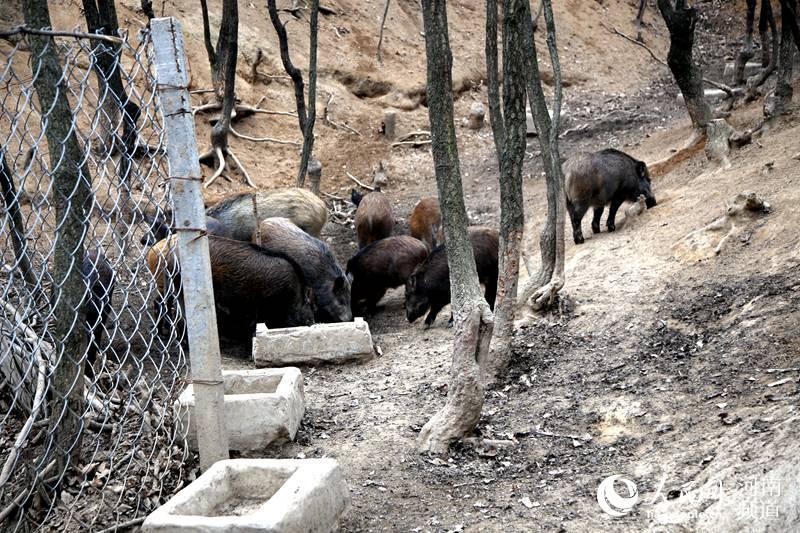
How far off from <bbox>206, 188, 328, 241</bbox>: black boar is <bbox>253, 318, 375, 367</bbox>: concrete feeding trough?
273 centimetres

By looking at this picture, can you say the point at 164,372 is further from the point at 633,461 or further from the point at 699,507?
the point at 699,507

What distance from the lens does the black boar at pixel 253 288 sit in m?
7.53

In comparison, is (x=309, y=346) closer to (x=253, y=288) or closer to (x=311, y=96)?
(x=253, y=288)

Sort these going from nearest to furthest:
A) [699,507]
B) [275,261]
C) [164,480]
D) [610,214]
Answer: [699,507] < [164,480] < [275,261] < [610,214]

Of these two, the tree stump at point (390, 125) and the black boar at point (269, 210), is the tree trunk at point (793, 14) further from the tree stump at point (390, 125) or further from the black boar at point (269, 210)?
the tree stump at point (390, 125)

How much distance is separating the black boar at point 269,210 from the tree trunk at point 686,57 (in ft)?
14.9

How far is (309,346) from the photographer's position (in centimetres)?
680

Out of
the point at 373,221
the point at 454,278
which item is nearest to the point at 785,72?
the point at 373,221

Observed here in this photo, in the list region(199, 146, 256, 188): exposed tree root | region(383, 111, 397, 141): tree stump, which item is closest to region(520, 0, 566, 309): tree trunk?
region(199, 146, 256, 188): exposed tree root

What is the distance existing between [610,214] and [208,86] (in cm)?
718

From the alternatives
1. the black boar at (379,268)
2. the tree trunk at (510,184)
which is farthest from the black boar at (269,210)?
the tree trunk at (510,184)

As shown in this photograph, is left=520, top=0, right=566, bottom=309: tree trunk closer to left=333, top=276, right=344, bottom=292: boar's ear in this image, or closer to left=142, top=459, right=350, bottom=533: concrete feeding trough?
left=333, top=276, right=344, bottom=292: boar's ear

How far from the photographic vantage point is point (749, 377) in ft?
14.6

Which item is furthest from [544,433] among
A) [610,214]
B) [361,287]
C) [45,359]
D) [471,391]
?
[610,214]
